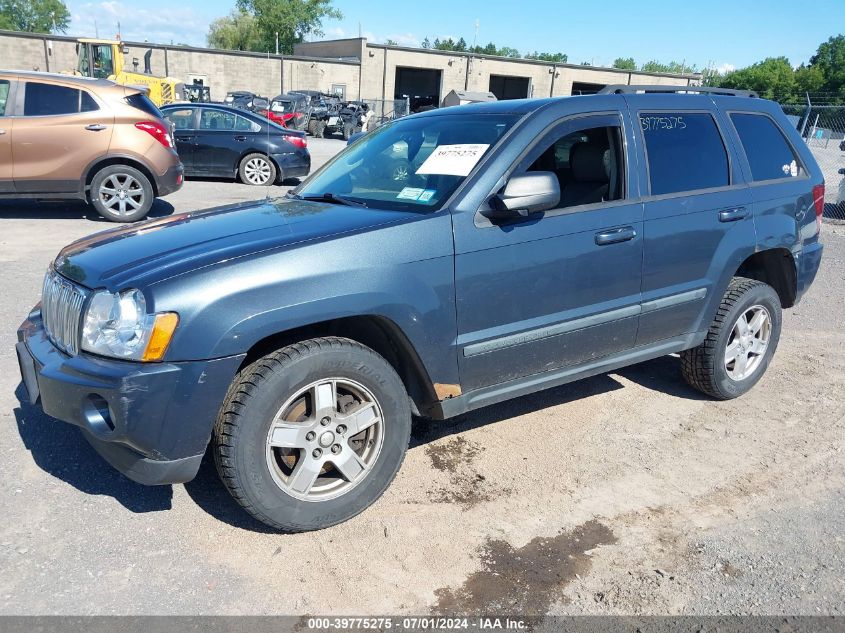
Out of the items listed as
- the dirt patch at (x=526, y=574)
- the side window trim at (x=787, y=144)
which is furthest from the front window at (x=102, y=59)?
the dirt patch at (x=526, y=574)

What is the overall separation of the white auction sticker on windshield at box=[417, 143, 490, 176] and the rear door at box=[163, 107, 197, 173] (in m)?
10.9

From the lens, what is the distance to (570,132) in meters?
3.70

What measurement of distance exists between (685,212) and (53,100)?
818 cm

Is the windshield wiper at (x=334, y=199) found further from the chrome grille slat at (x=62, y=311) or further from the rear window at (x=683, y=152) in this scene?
the rear window at (x=683, y=152)

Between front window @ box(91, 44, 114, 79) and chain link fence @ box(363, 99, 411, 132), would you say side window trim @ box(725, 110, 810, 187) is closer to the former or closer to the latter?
front window @ box(91, 44, 114, 79)

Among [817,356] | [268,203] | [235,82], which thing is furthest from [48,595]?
[235,82]

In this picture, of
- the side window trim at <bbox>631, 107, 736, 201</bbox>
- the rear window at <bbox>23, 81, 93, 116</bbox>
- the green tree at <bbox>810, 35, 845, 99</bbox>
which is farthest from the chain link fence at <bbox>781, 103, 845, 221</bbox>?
the green tree at <bbox>810, 35, 845, 99</bbox>

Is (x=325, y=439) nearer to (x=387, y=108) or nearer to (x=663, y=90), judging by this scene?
(x=663, y=90)

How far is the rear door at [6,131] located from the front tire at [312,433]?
303 inches

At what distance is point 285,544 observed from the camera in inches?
118

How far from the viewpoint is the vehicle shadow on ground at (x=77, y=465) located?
129 inches

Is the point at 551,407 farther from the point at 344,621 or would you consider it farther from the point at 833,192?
the point at 833,192

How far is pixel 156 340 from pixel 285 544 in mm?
1069

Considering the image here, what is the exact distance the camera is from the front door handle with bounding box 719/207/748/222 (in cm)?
414
